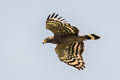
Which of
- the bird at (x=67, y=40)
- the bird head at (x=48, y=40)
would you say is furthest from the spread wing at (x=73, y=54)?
the bird head at (x=48, y=40)

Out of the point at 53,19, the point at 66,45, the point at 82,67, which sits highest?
the point at 53,19

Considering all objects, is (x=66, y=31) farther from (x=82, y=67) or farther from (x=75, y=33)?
(x=82, y=67)

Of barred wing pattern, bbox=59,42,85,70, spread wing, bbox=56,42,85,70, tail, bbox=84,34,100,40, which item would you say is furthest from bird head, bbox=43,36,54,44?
tail, bbox=84,34,100,40

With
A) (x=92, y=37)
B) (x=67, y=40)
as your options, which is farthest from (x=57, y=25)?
(x=92, y=37)

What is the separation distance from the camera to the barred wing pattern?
33.0 feet

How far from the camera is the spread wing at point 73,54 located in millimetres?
10086

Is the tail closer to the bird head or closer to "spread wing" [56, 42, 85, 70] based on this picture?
"spread wing" [56, 42, 85, 70]

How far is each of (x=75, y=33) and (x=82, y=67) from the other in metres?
1.14

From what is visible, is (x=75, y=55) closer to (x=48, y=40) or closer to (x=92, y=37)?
(x=92, y=37)

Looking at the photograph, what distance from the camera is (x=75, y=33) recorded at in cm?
978

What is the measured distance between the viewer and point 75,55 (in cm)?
1029

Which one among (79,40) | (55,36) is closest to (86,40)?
(79,40)

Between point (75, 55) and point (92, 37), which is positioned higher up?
point (92, 37)

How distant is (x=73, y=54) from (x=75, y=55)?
0.42 ft
